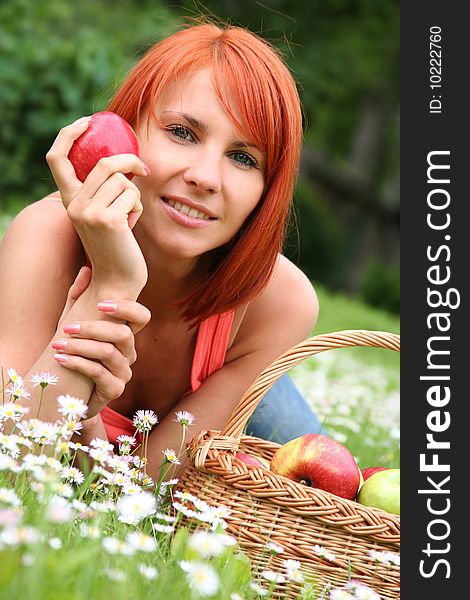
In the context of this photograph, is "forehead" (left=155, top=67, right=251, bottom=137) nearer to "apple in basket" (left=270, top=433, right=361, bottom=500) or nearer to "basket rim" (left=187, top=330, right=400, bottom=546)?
"basket rim" (left=187, top=330, right=400, bottom=546)

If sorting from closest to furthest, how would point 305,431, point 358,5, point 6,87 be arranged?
point 305,431
point 6,87
point 358,5

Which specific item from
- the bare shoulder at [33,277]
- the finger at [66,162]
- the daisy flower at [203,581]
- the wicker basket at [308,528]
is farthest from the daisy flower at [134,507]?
the finger at [66,162]

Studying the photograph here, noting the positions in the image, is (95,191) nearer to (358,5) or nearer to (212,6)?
(212,6)

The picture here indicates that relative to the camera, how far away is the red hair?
2.68 meters

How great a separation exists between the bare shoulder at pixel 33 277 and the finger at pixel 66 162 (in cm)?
24

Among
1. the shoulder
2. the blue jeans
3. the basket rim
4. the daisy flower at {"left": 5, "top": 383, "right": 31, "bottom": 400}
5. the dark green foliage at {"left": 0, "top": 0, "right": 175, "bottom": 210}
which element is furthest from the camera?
the dark green foliage at {"left": 0, "top": 0, "right": 175, "bottom": 210}

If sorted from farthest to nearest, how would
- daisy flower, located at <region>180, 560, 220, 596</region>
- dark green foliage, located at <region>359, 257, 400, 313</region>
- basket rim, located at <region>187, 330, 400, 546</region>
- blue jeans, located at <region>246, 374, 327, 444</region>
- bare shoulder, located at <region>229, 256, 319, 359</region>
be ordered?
dark green foliage, located at <region>359, 257, 400, 313</region> < blue jeans, located at <region>246, 374, 327, 444</region> < bare shoulder, located at <region>229, 256, 319, 359</region> < basket rim, located at <region>187, 330, 400, 546</region> < daisy flower, located at <region>180, 560, 220, 596</region>

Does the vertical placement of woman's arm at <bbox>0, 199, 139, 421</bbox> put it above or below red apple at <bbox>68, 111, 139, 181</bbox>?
below

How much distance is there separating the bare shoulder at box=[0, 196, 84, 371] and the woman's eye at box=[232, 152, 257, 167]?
0.54 metres

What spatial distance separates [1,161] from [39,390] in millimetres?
7005

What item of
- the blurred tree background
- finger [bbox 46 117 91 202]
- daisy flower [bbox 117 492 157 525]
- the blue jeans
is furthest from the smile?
the blurred tree background

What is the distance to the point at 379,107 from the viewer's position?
2291 centimetres

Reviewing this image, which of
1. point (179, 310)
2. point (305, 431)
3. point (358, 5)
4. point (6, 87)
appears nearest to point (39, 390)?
point (179, 310)

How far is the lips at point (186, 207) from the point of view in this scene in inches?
102
